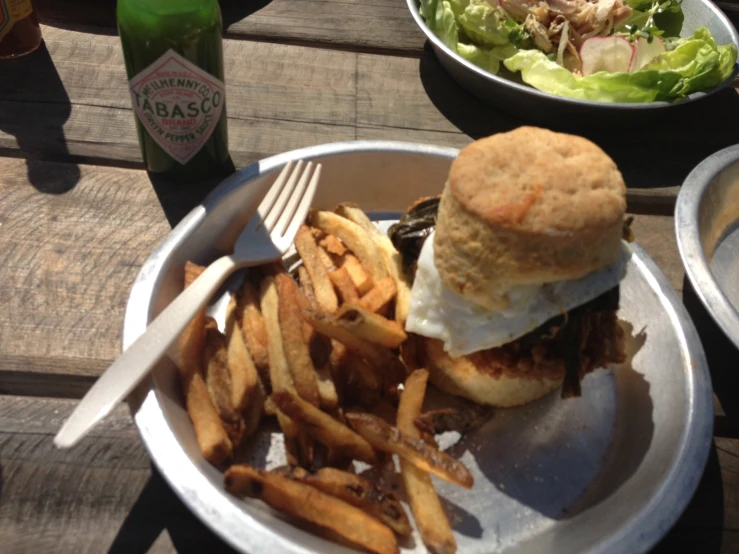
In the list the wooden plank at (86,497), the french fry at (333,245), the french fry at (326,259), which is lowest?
the wooden plank at (86,497)

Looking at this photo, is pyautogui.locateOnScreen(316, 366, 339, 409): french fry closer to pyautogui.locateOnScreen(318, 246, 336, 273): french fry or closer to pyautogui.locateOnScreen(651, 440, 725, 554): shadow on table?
pyautogui.locateOnScreen(318, 246, 336, 273): french fry

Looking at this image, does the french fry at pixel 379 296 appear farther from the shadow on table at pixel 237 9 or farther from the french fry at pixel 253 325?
the shadow on table at pixel 237 9

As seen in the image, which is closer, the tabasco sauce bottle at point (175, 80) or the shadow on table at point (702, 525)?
the shadow on table at point (702, 525)

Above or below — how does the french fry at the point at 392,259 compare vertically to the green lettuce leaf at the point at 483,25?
below

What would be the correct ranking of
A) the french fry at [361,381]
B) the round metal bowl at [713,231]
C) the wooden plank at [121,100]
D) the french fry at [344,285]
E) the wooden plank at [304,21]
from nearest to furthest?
the french fry at [361,381]
the french fry at [344,285]
the round metal bowl at [713,231]
the wooden plank at [121,100]
the wooden plank at [304,21]

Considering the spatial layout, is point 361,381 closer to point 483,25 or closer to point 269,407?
point 269,407

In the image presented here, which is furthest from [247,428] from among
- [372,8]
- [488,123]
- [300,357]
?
[372,8]

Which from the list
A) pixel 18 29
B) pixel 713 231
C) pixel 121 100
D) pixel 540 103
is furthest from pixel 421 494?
pixel 18 29

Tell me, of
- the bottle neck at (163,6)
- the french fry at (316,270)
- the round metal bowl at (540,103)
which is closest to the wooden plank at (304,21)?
the round metal bowl at (540,103)
